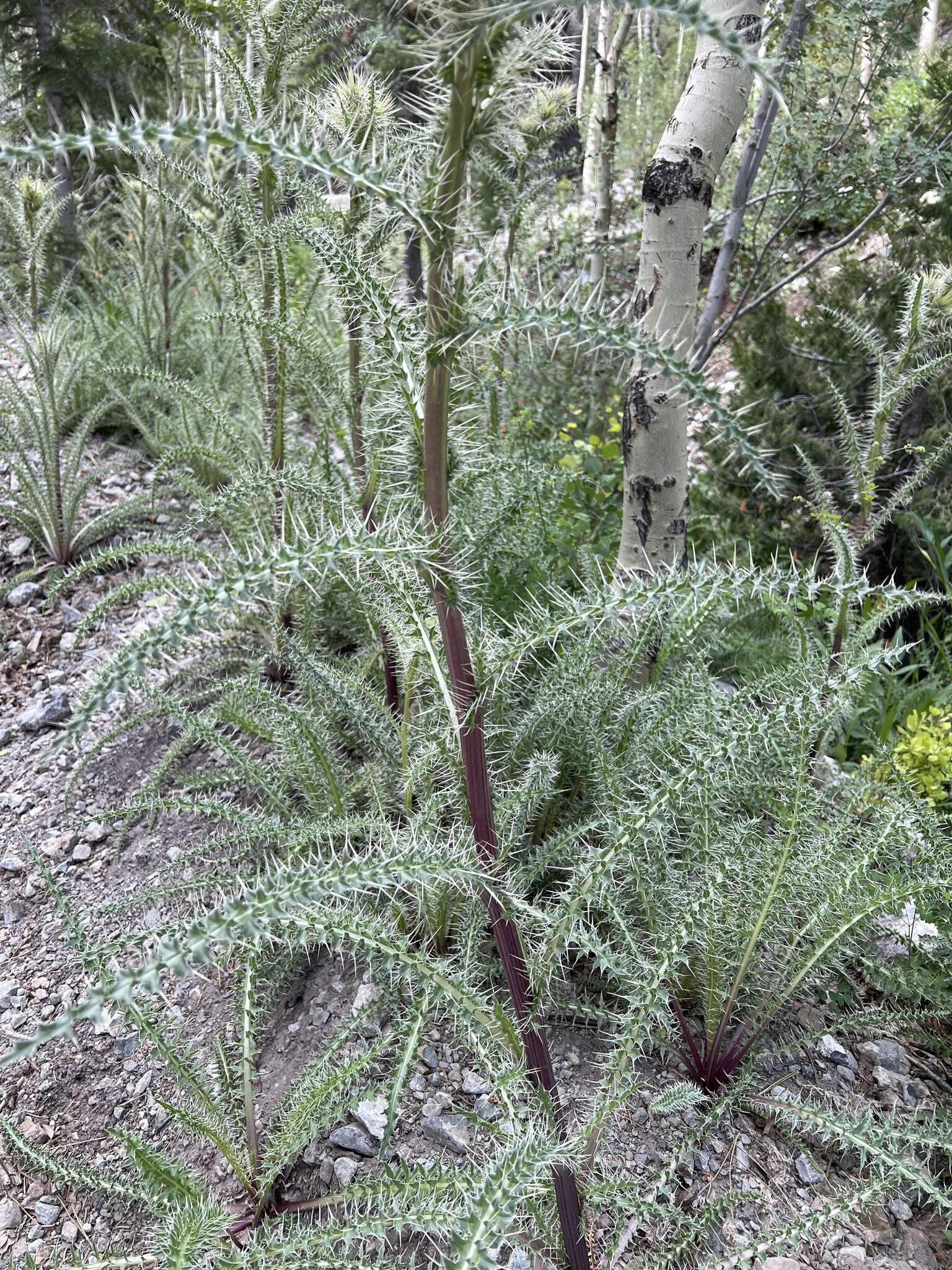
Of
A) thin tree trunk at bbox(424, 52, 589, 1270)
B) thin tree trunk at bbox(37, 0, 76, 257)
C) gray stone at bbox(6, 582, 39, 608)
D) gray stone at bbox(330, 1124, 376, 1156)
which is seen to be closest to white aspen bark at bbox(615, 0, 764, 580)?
thin tree trunk at bbox(424, 52, 589, 1270)

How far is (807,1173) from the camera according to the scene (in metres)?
1.40

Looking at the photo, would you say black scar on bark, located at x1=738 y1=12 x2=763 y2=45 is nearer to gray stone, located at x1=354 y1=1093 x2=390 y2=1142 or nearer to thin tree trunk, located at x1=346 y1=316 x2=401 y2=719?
thin tree trunk, located at x1=346 y1=316 x2=401 y2=719

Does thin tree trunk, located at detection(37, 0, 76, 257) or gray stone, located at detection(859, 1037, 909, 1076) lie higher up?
thin tree trunk, located at detection(37, 0, 76, 257)

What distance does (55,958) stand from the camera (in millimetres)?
1768

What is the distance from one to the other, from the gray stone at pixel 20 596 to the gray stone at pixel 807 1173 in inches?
108

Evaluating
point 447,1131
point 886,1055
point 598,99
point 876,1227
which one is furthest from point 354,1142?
point 598,99

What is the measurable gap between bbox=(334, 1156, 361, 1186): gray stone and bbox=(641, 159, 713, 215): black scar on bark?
2106 millimetres

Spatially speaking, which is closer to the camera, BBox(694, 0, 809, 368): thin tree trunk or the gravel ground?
the gravel ground

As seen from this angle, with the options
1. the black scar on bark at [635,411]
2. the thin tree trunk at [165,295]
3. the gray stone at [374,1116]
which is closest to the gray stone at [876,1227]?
the gray stone at [374,1116]

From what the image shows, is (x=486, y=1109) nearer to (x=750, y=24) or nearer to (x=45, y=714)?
→ (x=45, y=714)

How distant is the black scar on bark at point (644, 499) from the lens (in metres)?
2.06

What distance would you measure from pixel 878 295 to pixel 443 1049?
153 inches

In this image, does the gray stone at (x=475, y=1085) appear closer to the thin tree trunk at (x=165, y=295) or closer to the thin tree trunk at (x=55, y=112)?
the thin tree trunk at (x=165, y=295)

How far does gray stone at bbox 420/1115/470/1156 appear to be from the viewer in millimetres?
1368
